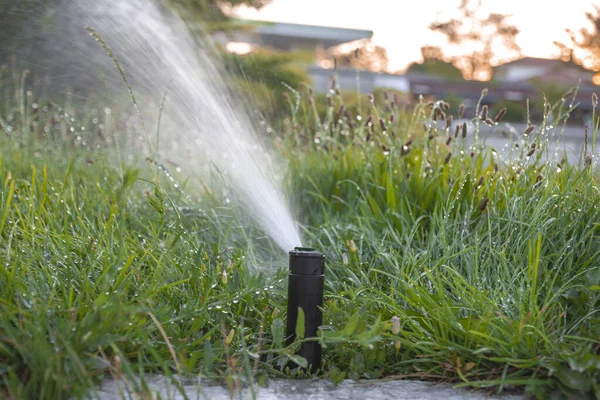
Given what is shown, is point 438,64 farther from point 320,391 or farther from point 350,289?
point 320,391

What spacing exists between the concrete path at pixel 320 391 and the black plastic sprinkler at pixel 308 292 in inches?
4.0

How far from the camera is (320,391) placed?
2059 mm

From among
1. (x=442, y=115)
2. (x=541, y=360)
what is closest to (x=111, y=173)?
(x=442, y=115)

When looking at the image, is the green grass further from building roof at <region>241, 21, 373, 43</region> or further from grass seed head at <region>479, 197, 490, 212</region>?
building roof at <region>241, 21, 373, 43</region>

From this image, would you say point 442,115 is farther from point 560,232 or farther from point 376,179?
point 560,232

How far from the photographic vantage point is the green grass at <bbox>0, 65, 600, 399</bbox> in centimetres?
196

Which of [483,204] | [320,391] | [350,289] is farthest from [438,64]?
[320,391]

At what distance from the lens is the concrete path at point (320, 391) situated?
1.92 metres

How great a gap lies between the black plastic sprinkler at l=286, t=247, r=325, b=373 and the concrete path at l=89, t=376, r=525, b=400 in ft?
0.33

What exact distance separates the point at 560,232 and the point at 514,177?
0.60 m

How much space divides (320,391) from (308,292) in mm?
320

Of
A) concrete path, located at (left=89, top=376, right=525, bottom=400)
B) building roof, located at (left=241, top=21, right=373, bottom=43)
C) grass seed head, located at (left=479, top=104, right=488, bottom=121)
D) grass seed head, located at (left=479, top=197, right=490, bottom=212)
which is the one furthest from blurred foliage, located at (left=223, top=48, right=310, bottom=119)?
building roof, located at (left=241, top=21, right=373, bottom=43)

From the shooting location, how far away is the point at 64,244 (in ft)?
8.94

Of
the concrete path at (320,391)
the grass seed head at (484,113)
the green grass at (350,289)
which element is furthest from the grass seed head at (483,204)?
the concrete path at (320,391)
